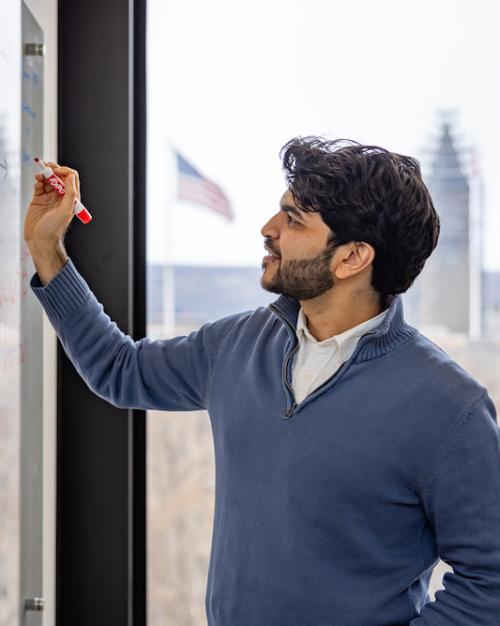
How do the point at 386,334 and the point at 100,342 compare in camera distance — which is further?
the point at 100,342

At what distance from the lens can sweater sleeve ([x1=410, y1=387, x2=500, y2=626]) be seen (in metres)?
1.10

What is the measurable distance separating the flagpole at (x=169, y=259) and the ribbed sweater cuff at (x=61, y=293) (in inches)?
17.9

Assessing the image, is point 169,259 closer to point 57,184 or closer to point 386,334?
point 57,184

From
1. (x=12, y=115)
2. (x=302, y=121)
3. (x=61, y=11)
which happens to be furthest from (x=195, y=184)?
(x=12, y=115)

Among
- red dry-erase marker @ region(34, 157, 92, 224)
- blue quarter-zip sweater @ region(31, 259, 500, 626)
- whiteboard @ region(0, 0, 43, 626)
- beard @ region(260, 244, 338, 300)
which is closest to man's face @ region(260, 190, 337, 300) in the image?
beard @ region(260, 244, 338, 300)

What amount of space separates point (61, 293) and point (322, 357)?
1.47ft

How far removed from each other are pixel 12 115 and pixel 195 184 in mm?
571

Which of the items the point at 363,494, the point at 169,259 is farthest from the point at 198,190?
the point at 363,494

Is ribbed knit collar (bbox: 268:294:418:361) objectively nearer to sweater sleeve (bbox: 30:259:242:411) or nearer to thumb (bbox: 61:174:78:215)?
sweater sleeve (bbox: 30:259:242:411)

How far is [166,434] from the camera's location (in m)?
1.74

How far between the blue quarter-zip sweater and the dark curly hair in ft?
0.33

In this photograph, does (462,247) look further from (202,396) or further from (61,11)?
(61,11)

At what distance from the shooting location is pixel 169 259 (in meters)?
1.73

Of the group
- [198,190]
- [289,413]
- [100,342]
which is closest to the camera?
[289,413]
